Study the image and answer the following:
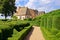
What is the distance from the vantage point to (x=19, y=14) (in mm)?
102625

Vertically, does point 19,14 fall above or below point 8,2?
below

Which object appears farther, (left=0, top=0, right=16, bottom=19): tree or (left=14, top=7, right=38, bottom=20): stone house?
(left=14, top=7, right=38, bottom=20): stone house

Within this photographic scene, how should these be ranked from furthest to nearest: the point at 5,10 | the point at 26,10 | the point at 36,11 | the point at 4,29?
the point at 36,11 < the point at 26,10 < the point at 5,10 < the point at 4,29

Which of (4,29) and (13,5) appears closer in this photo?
(4,29)

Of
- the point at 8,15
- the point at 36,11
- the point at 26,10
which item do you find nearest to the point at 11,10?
the point at 8,15

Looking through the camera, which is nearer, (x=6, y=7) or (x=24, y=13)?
(x=6, y=7)

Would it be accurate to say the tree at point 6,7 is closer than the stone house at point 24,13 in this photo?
Yes

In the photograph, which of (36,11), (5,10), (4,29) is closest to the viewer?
(4,29)

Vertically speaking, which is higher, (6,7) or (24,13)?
(6,7)

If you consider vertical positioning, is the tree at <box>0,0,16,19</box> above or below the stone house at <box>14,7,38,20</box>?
above

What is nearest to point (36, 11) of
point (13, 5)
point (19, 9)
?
→ point (19, 9)

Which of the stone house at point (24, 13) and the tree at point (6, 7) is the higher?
the tree at point (6, 7)

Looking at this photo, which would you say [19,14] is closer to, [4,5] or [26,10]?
[26,10]

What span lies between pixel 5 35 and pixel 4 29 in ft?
2.73
